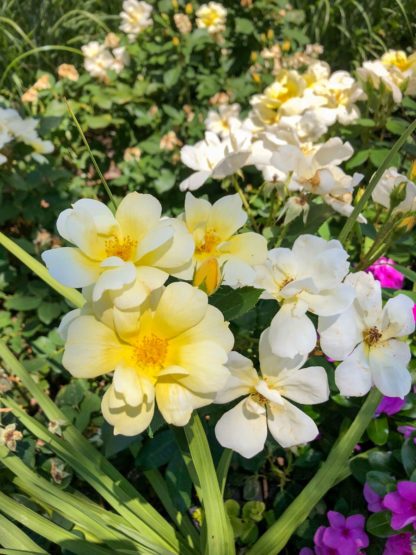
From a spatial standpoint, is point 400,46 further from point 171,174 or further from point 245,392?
point 245,392

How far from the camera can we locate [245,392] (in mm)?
793

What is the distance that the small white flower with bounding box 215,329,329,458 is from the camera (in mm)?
766

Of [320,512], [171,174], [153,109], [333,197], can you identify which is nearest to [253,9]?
[153,109]

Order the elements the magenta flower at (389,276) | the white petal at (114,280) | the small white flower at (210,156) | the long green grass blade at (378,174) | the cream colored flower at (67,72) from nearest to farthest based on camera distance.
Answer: the white petal at (114,280), the long green grass blade at (378,174), the small white flower at (210,156), the magenta flower at (389,276), the cream colored flower at (67,72)

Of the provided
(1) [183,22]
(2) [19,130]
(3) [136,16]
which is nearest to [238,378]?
(2) [19,130]

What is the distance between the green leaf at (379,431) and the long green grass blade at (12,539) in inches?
27.1

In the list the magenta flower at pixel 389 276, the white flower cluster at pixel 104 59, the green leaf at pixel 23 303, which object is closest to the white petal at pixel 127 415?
the magenta flower at pixel 389 276

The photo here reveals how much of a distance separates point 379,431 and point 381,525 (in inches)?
7.5

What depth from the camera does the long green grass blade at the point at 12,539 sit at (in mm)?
927

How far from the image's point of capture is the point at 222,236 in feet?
2.79

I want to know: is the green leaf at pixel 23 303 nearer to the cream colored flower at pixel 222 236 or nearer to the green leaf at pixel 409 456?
the cream colored flower at pixel 222 236

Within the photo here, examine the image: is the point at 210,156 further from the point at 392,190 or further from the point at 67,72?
the point at 67,72

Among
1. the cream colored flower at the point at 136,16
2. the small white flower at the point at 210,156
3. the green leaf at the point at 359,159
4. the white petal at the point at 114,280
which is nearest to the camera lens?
the white petal at the point at 114,280

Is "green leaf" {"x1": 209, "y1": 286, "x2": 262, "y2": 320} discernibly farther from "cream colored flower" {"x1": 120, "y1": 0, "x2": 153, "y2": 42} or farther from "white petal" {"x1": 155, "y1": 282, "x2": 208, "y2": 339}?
"cream colored flower" {"x1": 120, "y1": 0, "x2": 153, "y2": 42}
